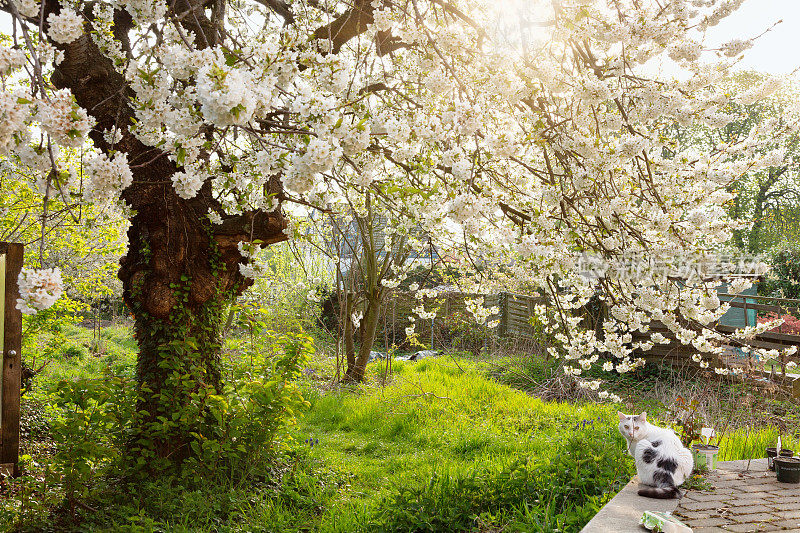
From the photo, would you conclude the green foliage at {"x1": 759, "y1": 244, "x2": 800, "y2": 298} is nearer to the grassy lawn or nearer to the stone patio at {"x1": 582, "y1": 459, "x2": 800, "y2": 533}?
the grassy lawn

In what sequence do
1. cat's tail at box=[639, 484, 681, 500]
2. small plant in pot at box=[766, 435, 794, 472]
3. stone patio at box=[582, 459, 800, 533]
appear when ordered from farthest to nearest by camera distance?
small plant in pot at box=[766, 435, 794, 472] → cat's tail at box=[639, 484, 681, 500] → stone patio at box=[582, 459, 800, 533]

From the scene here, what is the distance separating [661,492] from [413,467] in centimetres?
215

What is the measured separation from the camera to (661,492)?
3.50 m

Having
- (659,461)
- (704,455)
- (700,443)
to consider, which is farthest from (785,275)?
(659,461)

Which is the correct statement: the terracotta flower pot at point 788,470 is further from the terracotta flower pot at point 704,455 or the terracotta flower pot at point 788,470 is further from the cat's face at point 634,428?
the cat's face at point 634,428

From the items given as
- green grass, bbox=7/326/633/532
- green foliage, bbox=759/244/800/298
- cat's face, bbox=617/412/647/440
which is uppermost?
green foliage, bbox=759/244/800/298

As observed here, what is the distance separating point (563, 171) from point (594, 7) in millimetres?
1024

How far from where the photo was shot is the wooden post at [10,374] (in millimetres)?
4547

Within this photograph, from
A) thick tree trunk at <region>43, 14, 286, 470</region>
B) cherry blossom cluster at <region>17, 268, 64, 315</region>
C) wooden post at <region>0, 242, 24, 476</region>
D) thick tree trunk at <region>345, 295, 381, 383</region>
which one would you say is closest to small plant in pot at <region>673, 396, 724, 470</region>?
thick tree trunk at <region>43, 14, 286, 470</region>

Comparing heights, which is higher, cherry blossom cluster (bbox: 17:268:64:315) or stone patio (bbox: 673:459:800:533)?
cherry blossom cluster (bbox: 17:268:64:315)

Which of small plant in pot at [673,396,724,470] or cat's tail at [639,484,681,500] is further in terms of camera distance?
small plant in pot at [673,396,724,470]

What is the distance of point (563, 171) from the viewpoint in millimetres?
3781

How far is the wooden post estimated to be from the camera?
14.9 feet

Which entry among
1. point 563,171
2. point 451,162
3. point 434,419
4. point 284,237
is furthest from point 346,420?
point 451,162
